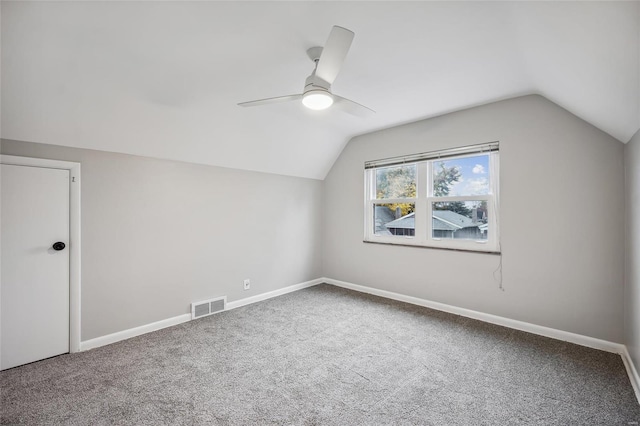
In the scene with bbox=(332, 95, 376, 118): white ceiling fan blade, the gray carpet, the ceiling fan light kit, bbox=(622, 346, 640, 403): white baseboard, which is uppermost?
bbox=(332, 95, 376, 118): white ceiling fan blade

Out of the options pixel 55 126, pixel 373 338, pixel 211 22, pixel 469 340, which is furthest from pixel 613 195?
pixel 55 126

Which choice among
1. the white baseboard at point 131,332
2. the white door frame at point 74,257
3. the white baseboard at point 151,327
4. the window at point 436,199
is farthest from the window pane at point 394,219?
the white door frame at point 74,257

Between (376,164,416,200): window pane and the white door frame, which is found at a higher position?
(376,164,416,200): window pane

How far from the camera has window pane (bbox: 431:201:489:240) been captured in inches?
128

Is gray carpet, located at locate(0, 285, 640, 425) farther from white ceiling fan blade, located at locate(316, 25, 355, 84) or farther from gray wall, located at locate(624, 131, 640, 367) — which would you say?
white ceiling fan blade, located at locate(316, 25, 355, 84)

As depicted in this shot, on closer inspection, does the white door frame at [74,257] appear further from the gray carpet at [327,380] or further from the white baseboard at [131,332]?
the gray carpet at [327,380]

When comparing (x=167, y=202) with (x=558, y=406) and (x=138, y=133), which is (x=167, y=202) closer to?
(x=138, y=133)

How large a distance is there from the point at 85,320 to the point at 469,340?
360cm

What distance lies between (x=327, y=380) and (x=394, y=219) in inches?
99.6

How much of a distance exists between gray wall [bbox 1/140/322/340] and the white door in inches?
5.8

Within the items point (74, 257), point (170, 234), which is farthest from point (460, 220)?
point (74, 257)

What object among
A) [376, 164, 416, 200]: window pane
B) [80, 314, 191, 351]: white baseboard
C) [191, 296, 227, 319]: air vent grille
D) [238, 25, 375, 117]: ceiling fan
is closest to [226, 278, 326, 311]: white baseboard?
[191, 296, 227, 319]: air vent grille

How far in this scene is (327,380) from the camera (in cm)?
207

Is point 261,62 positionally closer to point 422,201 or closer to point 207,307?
point 422,201
